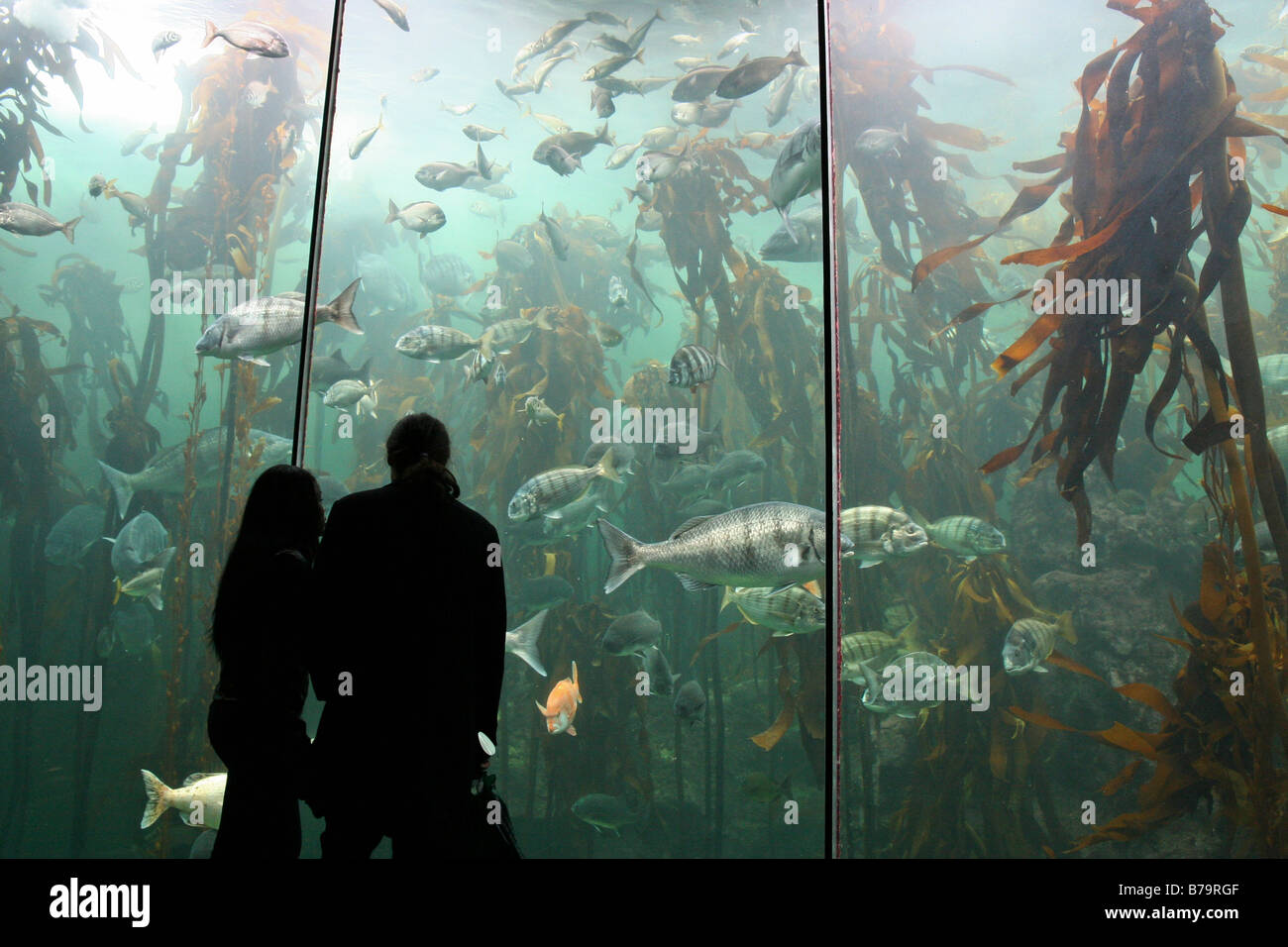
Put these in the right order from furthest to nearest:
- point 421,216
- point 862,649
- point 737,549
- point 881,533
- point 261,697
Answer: point 421,216
point 862,649
point 881,533
point 737,549
point 261,697

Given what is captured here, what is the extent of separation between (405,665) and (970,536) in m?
3.91

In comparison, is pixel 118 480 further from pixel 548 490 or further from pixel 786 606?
pixel 786 606

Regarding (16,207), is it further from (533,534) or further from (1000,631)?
(1000,631)

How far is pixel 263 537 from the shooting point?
194 centimetres

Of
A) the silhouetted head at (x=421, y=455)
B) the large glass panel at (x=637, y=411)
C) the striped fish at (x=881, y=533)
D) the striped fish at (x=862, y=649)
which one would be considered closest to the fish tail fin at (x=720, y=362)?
the large glass panel at (x=637, y=411)

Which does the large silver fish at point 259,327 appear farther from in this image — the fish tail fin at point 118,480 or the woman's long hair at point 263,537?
the fish tail fin at point 118,480

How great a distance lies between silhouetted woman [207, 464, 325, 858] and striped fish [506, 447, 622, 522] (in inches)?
83.5

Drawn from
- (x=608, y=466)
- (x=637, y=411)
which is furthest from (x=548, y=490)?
(x=637, y=411)

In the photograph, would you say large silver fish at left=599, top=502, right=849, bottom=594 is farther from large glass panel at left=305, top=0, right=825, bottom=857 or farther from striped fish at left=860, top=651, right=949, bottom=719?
striped fish at left=860, top=651, right=949, bottom=719

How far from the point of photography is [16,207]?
406 centimetres

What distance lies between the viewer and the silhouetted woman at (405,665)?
1.82 metres
